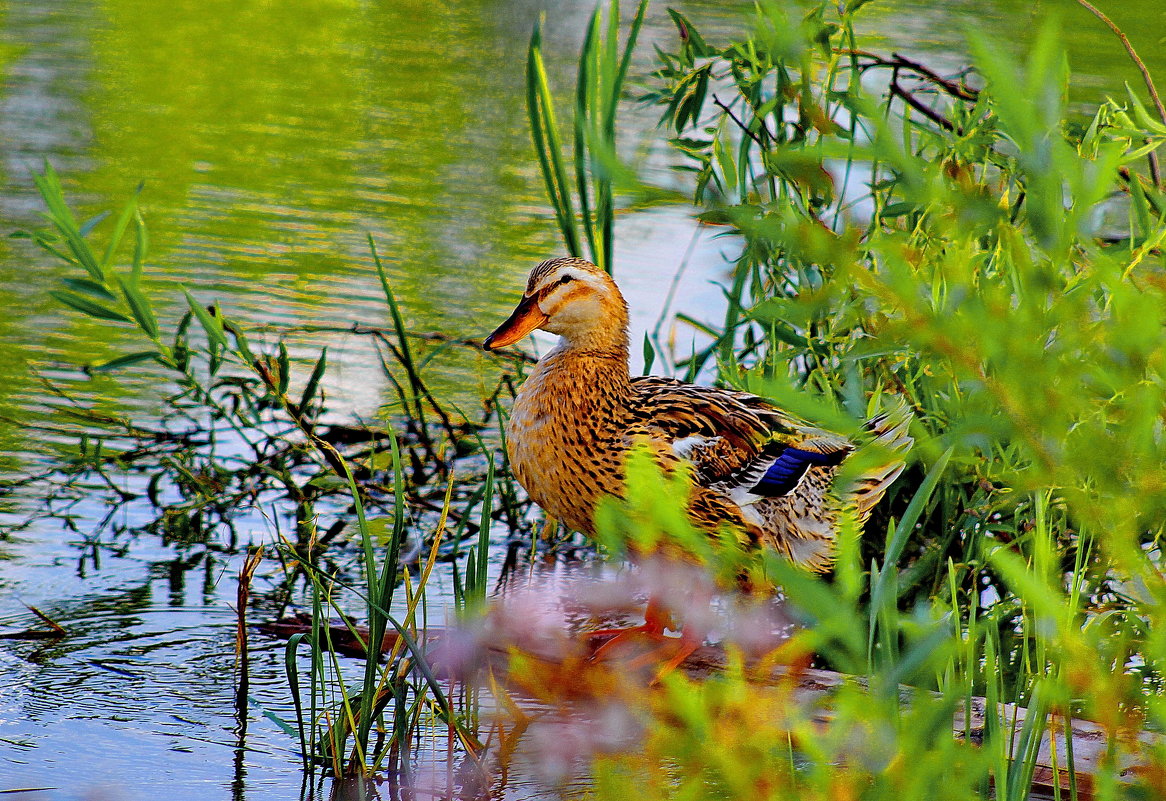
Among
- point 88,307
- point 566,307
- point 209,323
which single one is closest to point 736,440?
point 566,307

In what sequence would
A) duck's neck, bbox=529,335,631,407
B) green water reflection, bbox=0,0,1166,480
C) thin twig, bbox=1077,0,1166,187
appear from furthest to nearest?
green water reflection, bbox=0,0,1166,480 → duck's neck, bbox=529,335,631,407 → thin twig, bbox=1077,0,1166,187

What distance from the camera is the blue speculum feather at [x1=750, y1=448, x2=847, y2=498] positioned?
382 centimetres

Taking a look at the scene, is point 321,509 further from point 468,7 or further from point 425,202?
point 468,7

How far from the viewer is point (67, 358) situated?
5.88 m

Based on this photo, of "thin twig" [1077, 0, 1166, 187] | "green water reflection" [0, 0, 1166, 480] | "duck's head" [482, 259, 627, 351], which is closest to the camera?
"thin twig" [1077, 0, 1166, 187]

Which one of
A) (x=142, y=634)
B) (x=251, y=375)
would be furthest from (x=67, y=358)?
(x=142, y=634)

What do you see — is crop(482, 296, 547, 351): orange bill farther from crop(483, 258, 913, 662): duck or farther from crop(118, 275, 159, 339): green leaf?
crop(118, 275, 159, 339): green leaf

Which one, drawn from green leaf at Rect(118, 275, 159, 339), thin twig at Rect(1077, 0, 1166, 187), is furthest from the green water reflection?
green leaf at Rect(118, 275, 159, 339)

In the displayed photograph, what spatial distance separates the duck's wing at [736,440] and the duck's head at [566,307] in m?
0.22

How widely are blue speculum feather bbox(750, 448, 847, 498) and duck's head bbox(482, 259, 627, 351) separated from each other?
614 mm

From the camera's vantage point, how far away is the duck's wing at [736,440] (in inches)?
149

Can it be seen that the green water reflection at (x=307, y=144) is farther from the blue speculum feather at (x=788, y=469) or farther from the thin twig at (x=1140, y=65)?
the blue speculum feather at (x=788, y=469)

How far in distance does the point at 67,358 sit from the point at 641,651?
3.31 m

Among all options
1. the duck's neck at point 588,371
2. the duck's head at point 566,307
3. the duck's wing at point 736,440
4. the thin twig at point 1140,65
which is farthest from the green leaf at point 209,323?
the thin twig at point 1140,65
